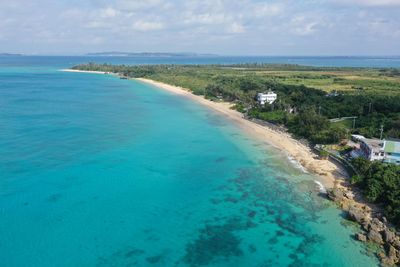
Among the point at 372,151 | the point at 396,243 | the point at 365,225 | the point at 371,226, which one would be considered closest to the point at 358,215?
the point at 365,225

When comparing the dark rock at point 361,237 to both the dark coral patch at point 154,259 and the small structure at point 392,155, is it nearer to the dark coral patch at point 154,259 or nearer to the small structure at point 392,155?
the dark coral patch at point 154,259

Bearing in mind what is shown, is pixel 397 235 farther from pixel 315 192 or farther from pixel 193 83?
pixel 193 83

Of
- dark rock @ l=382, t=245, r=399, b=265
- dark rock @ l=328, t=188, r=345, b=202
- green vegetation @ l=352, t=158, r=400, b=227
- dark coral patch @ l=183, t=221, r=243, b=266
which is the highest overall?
green vegetation @ l=352, t=158, r=400, b=227

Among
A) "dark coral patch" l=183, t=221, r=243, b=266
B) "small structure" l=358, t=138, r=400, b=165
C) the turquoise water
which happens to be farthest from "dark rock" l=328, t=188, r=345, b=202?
"dark coral patch" l=183, t=221, r=243, b=266

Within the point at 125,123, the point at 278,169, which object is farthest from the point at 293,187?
the point at 125,123

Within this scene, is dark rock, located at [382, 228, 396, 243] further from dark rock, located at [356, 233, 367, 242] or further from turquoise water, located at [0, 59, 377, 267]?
turquoise water, located at [0, 59, 377, 267]

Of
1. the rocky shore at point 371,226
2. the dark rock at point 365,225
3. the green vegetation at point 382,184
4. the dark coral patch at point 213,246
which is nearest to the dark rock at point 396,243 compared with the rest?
the rocky shore at point 371,226

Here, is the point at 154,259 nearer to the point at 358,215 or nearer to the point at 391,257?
the point at 391,257
